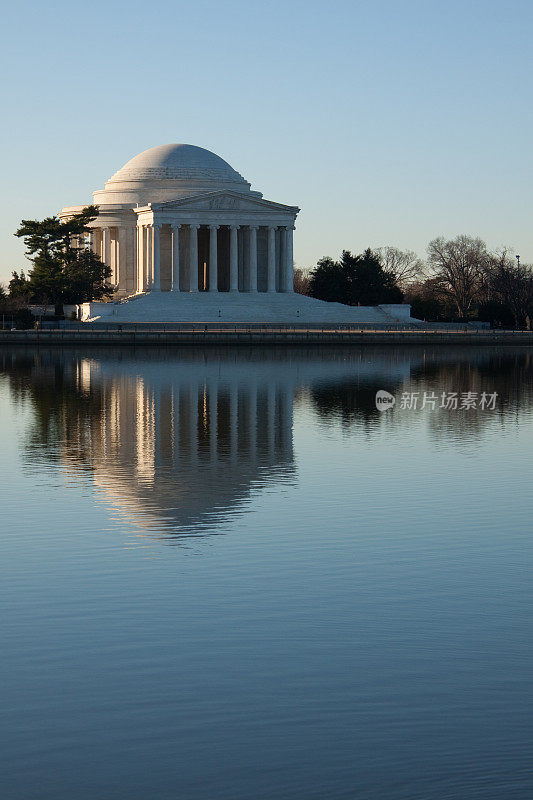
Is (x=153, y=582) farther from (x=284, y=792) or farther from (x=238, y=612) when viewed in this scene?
(x=284, y=792)

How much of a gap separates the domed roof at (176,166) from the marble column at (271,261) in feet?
32.4

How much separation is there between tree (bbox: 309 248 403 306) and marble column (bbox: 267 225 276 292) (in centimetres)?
571

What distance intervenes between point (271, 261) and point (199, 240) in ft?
37.5

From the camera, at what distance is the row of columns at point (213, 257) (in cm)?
13800

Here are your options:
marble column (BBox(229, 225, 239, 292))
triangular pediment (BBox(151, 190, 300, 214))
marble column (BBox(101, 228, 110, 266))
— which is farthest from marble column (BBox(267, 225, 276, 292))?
marble column (BBox(101, 228, 110, 266))

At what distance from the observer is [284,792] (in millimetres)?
9719

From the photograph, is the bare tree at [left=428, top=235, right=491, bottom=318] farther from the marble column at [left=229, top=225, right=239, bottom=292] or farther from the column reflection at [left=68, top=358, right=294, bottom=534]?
the column reflection at [left=68, top=358, right=294, bottom=534]

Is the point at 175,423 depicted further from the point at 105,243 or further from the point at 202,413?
the point at 105,243

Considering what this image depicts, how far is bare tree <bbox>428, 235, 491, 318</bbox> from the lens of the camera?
169 metres

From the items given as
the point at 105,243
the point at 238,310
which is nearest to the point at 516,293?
the point at 238,310

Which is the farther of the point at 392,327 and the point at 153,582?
the point at 392,327

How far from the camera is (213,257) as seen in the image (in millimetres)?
139750

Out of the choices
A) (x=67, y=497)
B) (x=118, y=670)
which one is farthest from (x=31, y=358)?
(x=118, y=670)

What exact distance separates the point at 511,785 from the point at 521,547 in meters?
9.76
